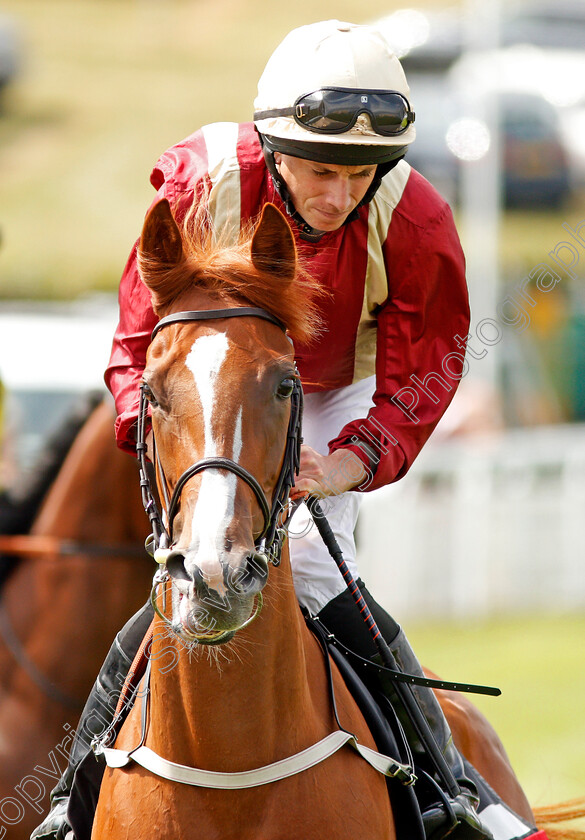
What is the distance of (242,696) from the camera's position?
107 inches

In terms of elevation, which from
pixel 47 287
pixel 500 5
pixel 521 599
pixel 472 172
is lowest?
pixel 521 599

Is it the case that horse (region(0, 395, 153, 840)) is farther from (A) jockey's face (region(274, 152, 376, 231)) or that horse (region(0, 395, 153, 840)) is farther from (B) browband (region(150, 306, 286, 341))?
(B) browband (region(150, 306, 286, 341))

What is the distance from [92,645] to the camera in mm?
5199

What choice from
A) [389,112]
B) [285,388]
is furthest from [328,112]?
[285,388]

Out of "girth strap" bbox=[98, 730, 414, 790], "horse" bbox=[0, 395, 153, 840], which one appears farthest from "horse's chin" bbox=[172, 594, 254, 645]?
"horse" bbox=[0, 395, 153, 840]

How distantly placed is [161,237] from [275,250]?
29 cm

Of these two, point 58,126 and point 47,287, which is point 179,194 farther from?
point 58,126

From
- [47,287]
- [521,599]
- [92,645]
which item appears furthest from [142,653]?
[47,287]

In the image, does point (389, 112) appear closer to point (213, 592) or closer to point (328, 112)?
point (328, 112)

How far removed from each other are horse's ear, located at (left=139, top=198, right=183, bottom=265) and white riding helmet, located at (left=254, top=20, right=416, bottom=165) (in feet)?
1.66

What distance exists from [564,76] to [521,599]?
9.94 m

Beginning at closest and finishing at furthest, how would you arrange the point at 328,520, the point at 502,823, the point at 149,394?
the point at 149,394 → the point at 328,520 → the point at 502,823

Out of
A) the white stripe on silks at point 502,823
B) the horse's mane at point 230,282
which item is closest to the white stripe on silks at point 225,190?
the horse's mane at point 230,282

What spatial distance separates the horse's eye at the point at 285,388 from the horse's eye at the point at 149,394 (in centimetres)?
29
